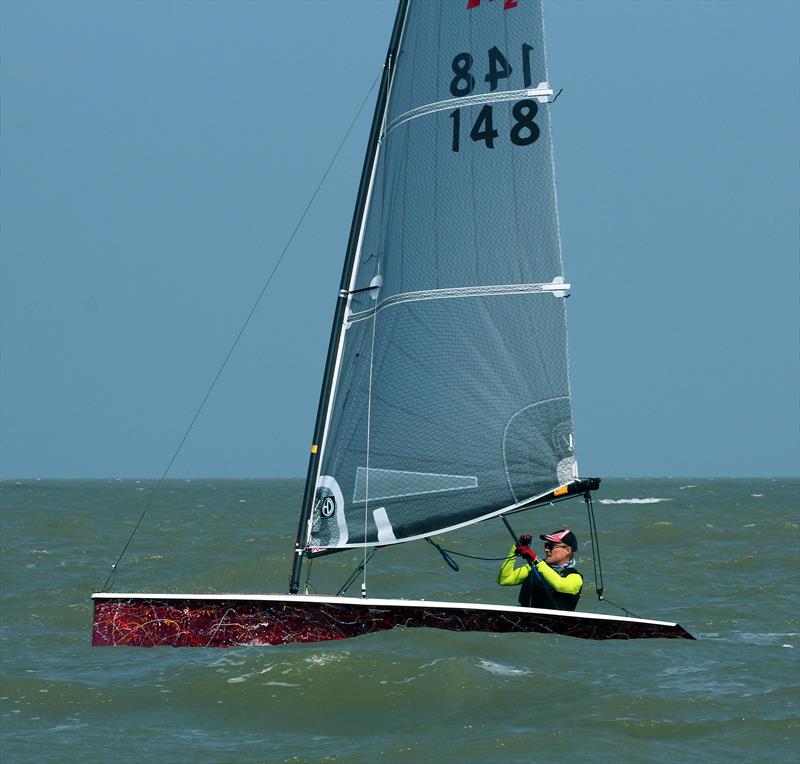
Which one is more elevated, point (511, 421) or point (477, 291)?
point (477, 291)

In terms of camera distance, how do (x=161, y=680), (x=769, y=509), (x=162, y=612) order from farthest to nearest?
(x=769, y=509) < (x=162, y=612) < (x=161, y=680)

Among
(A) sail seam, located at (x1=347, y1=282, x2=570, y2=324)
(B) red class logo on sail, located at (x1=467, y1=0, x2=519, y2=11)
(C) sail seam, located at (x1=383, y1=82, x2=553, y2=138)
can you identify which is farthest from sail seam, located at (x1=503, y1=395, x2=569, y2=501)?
(B) red class logo on sail, located at (x1=467, y1=0, x2=519, y2=11)

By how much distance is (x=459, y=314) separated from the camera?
13570 millimetres

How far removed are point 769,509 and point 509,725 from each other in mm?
36475

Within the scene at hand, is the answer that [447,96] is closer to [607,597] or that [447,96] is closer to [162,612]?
[162,612]

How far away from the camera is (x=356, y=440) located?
13703 mm

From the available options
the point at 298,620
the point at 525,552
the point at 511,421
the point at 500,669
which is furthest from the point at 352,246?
the point at 500,669

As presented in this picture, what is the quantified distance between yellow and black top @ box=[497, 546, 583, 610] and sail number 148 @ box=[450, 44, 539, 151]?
4.30 meters

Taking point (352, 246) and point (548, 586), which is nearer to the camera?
point (548, 586)

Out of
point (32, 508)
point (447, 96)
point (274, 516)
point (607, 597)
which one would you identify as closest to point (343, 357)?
point (447, 96)

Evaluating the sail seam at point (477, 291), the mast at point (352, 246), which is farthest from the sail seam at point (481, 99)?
the sail seam at point (477, 291)

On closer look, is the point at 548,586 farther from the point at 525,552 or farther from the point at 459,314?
the point at 459,314

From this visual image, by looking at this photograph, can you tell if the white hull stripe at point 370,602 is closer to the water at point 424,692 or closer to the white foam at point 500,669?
the water at point 424,692

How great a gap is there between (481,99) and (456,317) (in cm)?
230
